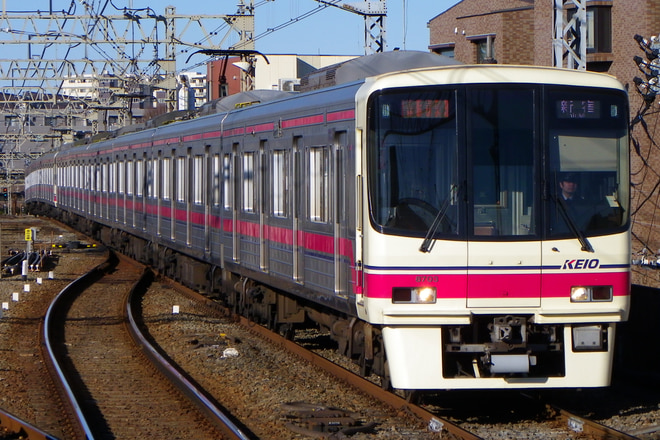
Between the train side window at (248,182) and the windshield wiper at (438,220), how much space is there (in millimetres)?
4416

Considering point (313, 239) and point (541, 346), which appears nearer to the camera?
point (541, 346)

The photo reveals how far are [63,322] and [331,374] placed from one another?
18.9 ft

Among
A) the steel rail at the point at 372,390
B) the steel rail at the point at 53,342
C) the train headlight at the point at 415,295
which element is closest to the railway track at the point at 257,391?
the steel rail at the point at 372,390

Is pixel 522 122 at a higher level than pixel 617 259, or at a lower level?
higher

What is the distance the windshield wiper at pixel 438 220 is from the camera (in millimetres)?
7371

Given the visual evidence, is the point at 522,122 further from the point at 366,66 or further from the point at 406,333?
the point at 366,66

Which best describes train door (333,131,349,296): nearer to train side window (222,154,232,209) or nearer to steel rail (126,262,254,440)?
steel rail (126,262,254,440)

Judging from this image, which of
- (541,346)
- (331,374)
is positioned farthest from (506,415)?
(331,374)

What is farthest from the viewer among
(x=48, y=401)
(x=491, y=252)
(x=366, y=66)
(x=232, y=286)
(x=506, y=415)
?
(x=232, y=286)

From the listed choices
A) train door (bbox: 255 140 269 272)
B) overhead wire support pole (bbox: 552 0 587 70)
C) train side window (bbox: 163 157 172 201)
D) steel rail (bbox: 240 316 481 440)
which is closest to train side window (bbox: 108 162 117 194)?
train side window (bbox: 163 157 172 201)

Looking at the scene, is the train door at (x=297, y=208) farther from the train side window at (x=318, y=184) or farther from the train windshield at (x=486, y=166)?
the train windshield at (x=486, y=166)

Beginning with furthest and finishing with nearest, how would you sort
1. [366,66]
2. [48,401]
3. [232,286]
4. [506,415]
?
[232,286]
[366,66]
[48,401]
[506,415]

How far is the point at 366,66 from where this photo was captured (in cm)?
962

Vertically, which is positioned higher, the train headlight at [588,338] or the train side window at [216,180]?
the train side window at [216,180]
